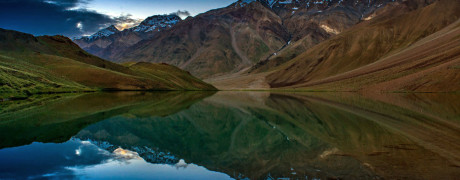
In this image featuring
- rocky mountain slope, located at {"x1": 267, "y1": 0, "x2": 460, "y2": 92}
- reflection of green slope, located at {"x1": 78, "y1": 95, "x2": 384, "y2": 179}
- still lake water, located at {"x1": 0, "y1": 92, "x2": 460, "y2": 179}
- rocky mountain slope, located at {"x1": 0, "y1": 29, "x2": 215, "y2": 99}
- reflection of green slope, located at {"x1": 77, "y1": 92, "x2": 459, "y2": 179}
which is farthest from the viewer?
rocky mountain slope, located at {"x1": 267, "y1": 0, "x2": 460, "y2": 92}

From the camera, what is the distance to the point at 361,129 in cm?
2384

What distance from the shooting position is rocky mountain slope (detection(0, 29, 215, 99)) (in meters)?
70.4

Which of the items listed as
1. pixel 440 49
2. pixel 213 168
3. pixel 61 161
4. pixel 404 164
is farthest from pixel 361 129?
pixel 440 49

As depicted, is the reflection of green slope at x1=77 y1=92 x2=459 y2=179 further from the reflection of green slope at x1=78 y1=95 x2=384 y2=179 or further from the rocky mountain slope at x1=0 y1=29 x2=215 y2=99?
the rocky mountain slope at x1=0 y1=29 x2=215 y2=99

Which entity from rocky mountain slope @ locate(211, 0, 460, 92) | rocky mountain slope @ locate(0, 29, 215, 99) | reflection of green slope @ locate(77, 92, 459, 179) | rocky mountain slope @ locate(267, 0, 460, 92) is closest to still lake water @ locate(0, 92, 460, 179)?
reflection of green slope @ locate(77, 92, 459, 179)

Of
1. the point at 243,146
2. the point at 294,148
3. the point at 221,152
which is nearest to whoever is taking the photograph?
the point at 221,152

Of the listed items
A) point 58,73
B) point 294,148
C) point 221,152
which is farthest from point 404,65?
point 221,152

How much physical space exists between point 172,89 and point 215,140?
372ft

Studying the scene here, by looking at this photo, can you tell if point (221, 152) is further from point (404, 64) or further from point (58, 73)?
point (404, 64)

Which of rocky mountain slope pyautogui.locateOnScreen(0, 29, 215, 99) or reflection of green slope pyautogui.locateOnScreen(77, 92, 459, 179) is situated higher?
rocky mountain slope pyautogui.locateOnScreen(0, 29, 215, 99)

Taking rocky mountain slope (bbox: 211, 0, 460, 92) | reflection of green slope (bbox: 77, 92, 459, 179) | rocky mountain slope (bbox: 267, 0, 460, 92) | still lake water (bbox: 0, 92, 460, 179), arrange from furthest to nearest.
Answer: rocky mountain slope (bbox: 267, 0, 460, 92)
rocky mountain slope (bbox: 211, 0, 460, 92)
reflection of green slope (bbox: 77, 92, 459, 179)
still lake water (bbox: 0, 92, 460, 179)

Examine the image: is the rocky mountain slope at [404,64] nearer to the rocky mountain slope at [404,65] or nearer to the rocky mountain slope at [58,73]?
the rocky mountain slope at [404,65]

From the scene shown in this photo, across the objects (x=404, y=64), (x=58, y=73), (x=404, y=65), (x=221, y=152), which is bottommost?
(x=221, y=152)

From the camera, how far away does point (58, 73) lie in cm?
9919
